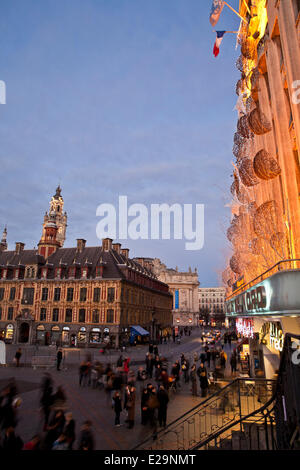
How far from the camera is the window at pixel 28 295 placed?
45875 millimetres

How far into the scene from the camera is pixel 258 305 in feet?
23.8

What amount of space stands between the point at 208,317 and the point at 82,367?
13964 cm

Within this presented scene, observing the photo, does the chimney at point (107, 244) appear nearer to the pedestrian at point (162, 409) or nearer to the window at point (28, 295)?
the window at point (28, 295)

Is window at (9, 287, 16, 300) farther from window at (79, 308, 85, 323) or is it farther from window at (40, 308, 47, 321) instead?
window at (79, 308, 85, 323)

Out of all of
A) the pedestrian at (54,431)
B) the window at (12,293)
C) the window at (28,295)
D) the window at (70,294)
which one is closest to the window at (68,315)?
the window at (70,294)

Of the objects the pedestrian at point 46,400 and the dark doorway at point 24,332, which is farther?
the dark doorway at point 24,332

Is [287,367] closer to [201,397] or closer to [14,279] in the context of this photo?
[201,397]

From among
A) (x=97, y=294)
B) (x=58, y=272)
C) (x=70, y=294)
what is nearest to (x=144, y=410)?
(x=97, y=294)

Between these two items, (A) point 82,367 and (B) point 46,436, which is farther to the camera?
(A) point 82,367

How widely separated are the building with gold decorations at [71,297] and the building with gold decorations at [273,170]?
85.9 ft

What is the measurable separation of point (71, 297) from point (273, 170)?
1507 inches

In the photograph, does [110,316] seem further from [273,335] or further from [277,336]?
[277,336]

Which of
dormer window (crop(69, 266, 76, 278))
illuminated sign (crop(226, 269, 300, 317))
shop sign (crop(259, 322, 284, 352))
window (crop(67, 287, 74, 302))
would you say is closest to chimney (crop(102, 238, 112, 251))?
dormer window (crop(69, 266, 76, 278))
